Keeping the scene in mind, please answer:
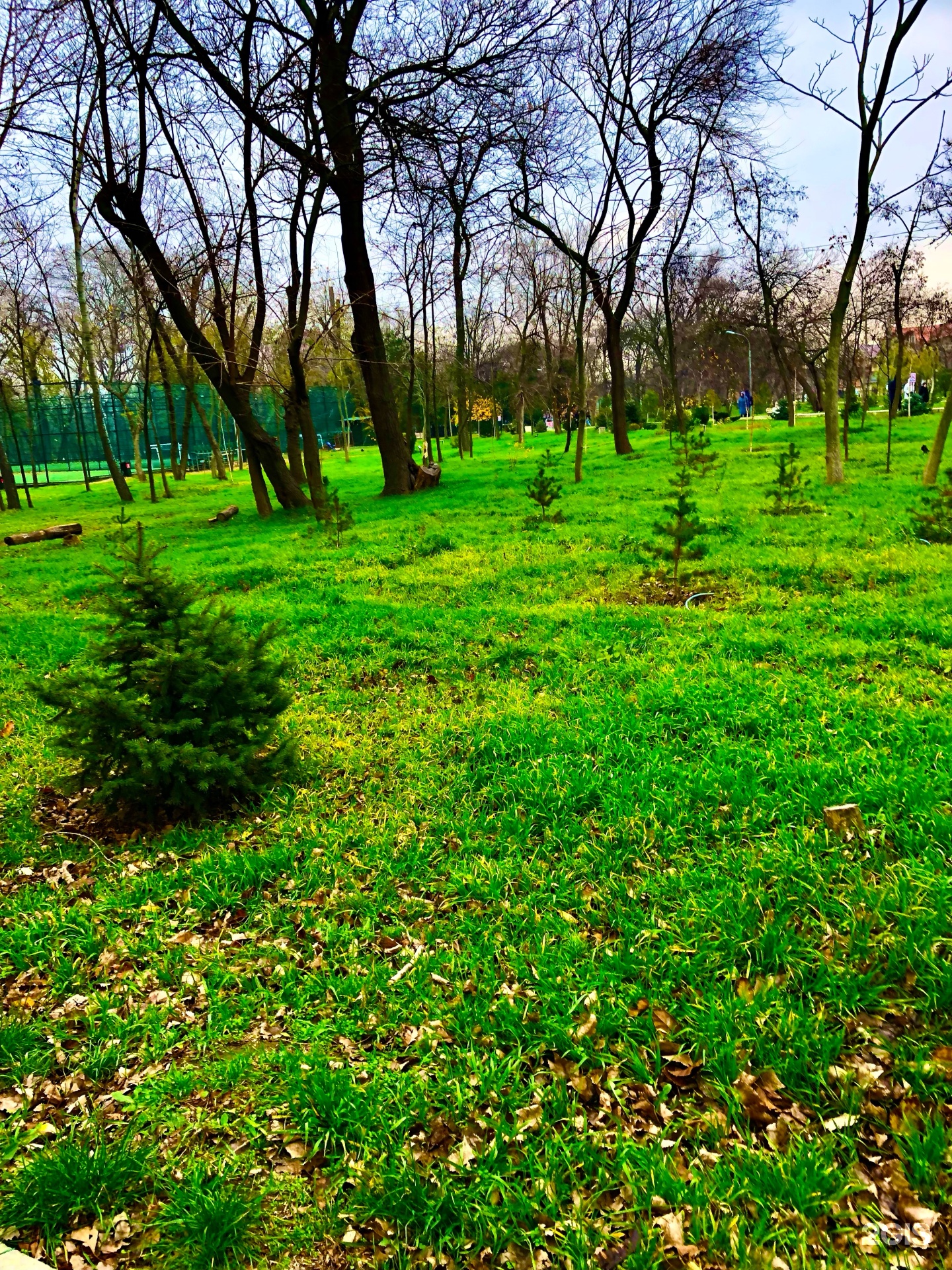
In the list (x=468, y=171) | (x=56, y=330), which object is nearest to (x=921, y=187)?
(x=468, y=171)

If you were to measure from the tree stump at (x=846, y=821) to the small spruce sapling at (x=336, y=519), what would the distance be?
9010 millimetres

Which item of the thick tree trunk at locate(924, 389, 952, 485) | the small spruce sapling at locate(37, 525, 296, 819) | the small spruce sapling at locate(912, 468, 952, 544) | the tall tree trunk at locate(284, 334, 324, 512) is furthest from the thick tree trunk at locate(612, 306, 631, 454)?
the small spruce sapling at locate(37, 525, 296, 819)

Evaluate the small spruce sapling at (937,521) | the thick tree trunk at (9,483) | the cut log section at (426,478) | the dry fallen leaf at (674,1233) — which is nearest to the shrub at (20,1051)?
the dry fallen leaf at (674,1233)

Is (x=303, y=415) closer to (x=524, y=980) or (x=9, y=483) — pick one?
(x=9, y=483)

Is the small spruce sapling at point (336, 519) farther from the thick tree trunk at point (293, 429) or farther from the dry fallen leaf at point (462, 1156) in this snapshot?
the dry fallen leaf at point (462, 1156)

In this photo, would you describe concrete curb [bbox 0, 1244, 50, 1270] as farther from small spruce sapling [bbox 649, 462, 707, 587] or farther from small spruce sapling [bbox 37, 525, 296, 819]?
small spruce sapling [bbox 649, 462, 707, 587]

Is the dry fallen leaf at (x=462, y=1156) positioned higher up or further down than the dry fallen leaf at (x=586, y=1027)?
further down

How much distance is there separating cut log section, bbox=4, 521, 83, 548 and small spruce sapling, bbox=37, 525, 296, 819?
12.7 metres

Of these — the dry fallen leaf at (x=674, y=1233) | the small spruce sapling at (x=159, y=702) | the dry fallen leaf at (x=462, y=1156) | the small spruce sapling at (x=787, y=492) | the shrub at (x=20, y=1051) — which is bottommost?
the dry fallen leaf at (x=674, y=1233)

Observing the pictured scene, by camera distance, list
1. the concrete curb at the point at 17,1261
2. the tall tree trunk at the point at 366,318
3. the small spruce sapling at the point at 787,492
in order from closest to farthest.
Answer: the concrete curb at the point at 17,1261 < the small spruce sapling at the point at 787,492 < the tall tree trunk at the point at 366,318

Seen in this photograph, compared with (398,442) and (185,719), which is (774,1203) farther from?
(398,442)

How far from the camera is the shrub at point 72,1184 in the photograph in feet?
6.17

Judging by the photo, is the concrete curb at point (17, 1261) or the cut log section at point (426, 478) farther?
the cut log section at point (426, 478)

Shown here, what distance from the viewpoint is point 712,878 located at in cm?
296
